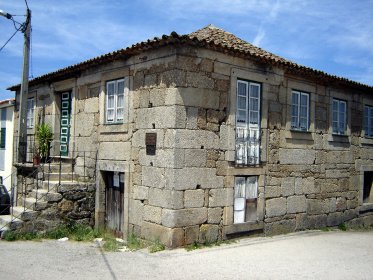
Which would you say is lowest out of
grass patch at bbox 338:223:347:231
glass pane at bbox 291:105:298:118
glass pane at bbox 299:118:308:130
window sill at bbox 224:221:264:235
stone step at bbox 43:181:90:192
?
grass patch at bbox 338:223:347:231

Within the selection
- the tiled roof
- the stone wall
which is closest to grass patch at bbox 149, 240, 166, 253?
the stone wall

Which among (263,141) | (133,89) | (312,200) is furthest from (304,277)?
(133,89)

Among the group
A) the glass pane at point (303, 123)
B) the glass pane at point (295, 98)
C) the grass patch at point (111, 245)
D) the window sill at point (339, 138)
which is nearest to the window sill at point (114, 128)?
the grass patch at point (111, 245)

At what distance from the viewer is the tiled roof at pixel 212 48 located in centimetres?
807

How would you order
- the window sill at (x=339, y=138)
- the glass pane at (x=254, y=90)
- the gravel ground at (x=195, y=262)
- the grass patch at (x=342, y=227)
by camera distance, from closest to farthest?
the gravel ground at (x=195, y=262), the glass pane at (x=254, y=90), the window sill at (x=339, y=138), the grass patch at (x=342, y=227)

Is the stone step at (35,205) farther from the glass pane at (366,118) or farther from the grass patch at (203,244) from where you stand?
the glass pane at (366,118)

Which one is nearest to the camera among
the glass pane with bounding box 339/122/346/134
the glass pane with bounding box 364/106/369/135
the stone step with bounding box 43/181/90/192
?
the stone step with bounding box 43/181/90/192

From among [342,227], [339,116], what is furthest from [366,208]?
Answer: [339,116]

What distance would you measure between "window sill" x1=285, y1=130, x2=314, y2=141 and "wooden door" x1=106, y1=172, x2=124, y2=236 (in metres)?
4.43

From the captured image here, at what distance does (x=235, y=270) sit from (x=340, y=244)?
12.5 ft

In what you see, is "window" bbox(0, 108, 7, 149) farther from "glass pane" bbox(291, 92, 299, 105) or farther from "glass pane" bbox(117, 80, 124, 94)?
"glass pane" bbox(291, 92, 299, 105)

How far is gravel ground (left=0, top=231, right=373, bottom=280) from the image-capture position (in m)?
6.60

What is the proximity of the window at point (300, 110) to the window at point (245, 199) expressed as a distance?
2.20 metres

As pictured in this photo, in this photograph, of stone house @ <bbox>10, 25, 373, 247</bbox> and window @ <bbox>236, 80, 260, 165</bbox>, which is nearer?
stone house @ <bbox>10, 25, 373, 247</bbox>
